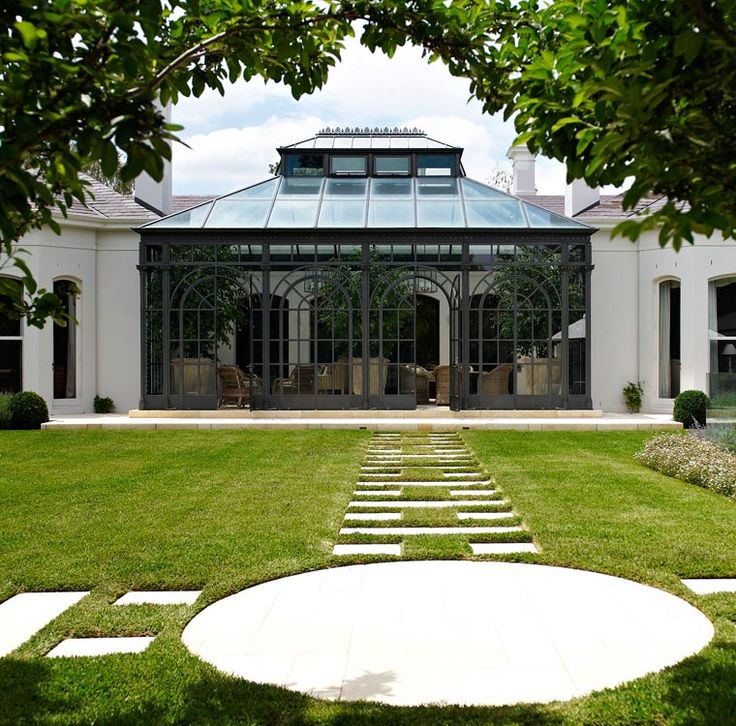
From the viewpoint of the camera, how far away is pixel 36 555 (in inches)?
200

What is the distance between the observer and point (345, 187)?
16.4 m

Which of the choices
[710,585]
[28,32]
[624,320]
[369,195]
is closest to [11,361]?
[369,195]

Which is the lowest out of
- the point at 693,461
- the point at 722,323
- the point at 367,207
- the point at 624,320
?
the point at 693,461

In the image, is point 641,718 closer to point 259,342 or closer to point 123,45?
point 123,45

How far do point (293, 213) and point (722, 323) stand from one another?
8795mm

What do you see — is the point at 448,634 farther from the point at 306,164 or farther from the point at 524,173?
the point at 524,173

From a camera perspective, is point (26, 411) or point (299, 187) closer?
point (26, 411)

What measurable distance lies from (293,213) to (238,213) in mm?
1098

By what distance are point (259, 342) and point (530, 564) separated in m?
10.9

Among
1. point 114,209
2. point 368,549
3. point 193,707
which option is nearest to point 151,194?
point 114,209

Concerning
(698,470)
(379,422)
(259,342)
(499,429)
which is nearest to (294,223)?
(259,342)

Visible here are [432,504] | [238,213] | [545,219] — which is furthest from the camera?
[238,213]

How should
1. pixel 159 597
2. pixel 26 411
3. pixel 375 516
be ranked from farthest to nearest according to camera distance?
pixel 26 411 → pixel 375 516 → pixel 159 597

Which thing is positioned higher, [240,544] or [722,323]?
[722,323]
